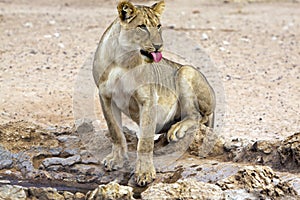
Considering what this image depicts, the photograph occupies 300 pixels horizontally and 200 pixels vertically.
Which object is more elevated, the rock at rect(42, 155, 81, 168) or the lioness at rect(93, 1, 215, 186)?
the lioness at rect(93, 1, 215, 186)

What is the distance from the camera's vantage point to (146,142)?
5578mm

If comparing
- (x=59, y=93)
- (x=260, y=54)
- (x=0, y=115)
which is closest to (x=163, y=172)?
(x=0, y=115)

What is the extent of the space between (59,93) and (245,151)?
13.3 feet

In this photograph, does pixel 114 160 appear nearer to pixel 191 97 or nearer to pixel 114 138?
pixel 114 138

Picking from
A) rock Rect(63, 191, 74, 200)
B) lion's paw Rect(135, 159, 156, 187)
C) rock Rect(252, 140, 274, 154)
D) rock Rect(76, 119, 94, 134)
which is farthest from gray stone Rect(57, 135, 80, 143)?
rock Rect(252, 140, 274, 154)

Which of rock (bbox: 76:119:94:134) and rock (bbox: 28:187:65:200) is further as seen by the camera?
rock (bbox: 76:119:94:134)

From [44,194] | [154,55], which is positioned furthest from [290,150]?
[44,194]

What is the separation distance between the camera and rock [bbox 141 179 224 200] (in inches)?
184

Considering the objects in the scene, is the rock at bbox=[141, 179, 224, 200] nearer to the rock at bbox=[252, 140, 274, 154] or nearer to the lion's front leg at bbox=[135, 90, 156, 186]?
the lion's front leg at bbox=[135, 90, 156, 186]

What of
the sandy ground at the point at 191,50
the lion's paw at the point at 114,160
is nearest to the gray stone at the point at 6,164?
the lion's paw at the point at 114,160

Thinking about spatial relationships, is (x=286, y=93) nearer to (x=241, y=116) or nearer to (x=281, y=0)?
(x=241, y=116)

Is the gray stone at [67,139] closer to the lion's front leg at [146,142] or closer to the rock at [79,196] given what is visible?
the lion's front leg at [146,142]

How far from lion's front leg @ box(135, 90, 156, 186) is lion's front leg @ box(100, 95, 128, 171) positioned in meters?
0.25

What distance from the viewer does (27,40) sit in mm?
12242
